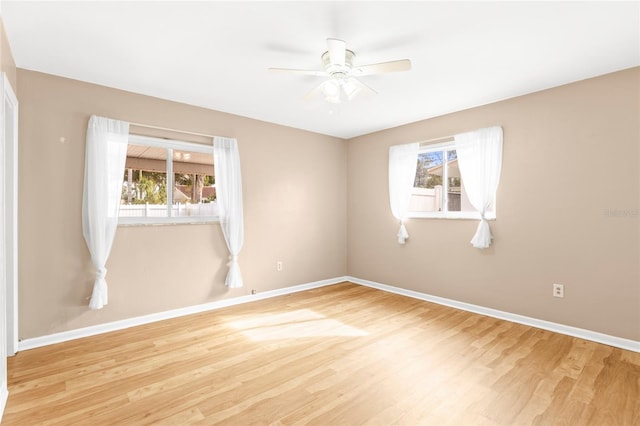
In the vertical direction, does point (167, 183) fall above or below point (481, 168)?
below

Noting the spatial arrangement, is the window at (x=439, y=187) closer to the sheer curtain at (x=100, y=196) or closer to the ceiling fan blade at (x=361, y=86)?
the ceiling fan blade at (x=361, y=86)

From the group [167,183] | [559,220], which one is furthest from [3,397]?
[559,220]

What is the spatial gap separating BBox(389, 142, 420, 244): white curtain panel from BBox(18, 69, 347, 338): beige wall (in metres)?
1.07

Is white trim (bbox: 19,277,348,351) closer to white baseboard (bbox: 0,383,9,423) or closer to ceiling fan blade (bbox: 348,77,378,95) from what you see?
white baseboard (bbox: 0,383,9,423)

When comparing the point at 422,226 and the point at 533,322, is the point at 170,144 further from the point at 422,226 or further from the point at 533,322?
the point at 533,322

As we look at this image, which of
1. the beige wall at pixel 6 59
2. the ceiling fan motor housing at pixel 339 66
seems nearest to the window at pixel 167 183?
the beige wall at pixel 6 59

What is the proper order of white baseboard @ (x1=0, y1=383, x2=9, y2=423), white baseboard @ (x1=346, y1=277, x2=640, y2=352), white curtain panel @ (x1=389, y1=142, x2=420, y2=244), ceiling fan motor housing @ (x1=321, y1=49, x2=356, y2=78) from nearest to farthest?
white baseboard @ (x1=0, y1=383, x2=9, y2=423), ceiling fan motor housing @ (x1=321, y1=49, x2=356, y2=78), white baseboard @ (x1=346, y1=277, x2=640, y2=352), white curtain panel @ (x1=389, y1=142, x2=420, y2=244)

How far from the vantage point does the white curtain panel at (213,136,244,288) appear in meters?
3.91

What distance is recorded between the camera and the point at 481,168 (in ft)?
12.1

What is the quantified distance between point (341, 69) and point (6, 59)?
2.44 meters

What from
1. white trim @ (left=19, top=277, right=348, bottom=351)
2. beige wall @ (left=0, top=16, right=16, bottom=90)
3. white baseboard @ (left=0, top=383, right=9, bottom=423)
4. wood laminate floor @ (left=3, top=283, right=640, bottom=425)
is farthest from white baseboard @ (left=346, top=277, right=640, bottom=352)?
beige wall @ (left=0, top=16, right=16, bottom=90)

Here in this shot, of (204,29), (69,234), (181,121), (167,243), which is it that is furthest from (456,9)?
(69,234)

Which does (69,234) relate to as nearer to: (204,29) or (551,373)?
(204,29)

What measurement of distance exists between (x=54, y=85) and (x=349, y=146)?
3.89 m
